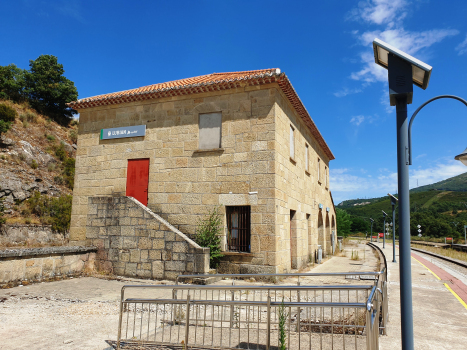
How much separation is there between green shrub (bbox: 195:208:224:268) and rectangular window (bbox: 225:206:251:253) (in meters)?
0.40

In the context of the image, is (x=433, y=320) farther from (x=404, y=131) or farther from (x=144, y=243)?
(x=144, y=243)

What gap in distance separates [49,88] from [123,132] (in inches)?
1204

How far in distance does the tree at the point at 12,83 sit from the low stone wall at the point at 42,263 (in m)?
31.1

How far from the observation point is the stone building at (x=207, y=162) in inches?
434

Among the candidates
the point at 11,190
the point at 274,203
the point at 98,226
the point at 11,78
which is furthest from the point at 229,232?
the point at 11,78

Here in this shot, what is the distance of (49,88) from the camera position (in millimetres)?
38000

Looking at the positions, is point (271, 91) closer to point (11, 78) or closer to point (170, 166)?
point (170, 166)

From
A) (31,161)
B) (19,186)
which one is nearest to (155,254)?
(19,186)

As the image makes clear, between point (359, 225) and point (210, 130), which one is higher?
point (210, 130)

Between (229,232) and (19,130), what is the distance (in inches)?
1144

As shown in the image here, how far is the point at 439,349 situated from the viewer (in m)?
4.74

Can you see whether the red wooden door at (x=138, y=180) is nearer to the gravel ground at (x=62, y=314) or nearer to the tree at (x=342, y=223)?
the gravel ground at (x=62, y=314)

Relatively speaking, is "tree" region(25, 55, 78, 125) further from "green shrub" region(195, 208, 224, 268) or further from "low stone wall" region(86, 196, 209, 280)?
"green shrub" region(195, 208, 224, 268)

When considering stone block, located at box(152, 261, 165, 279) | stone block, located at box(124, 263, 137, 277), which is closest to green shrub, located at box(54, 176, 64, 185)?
stone block, located at box(124, 263, 137, 277)
